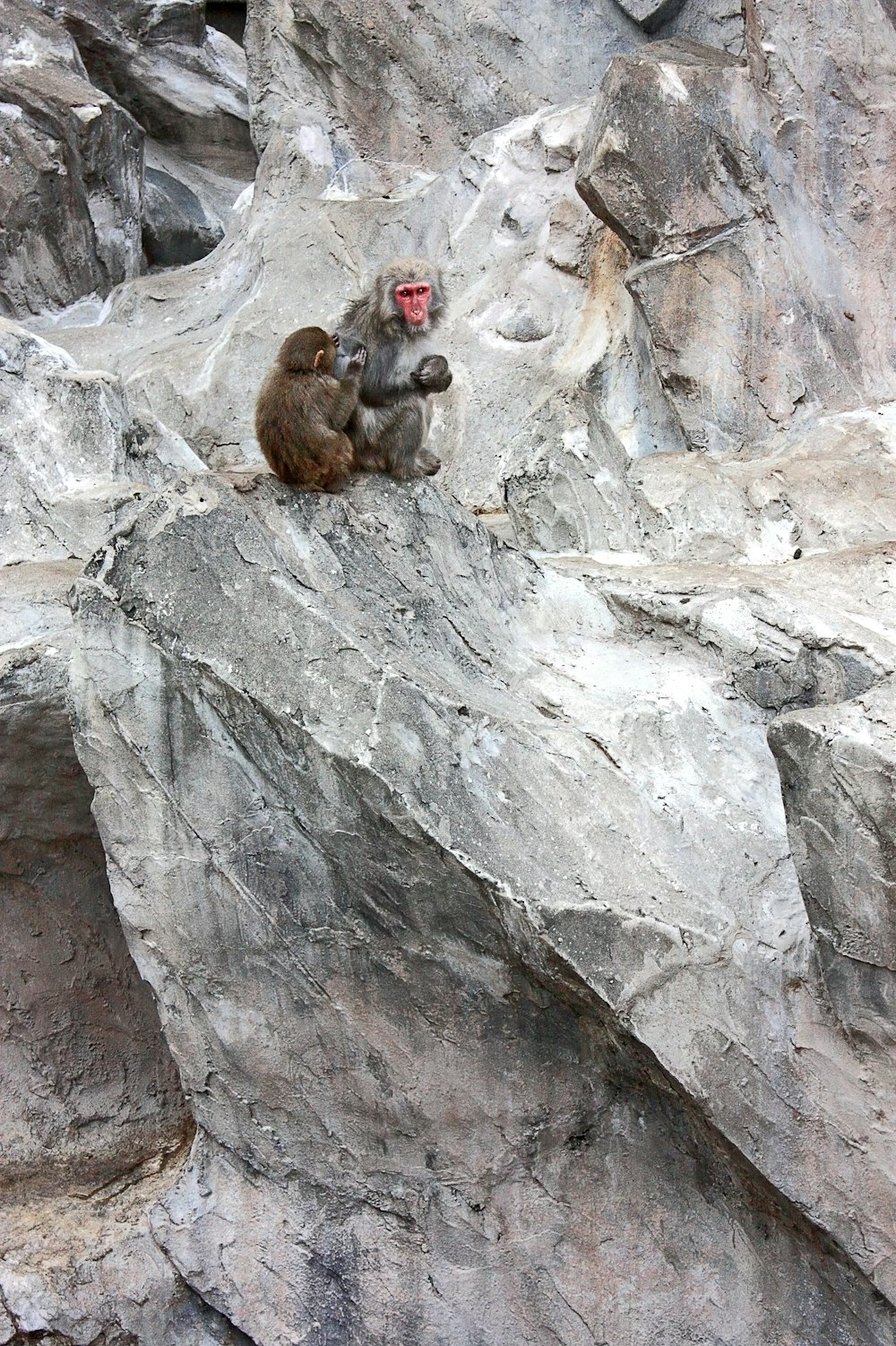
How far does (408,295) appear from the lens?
15.7ft

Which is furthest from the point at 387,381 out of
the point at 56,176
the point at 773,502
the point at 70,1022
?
the point at 56,176

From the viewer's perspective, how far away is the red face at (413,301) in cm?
477

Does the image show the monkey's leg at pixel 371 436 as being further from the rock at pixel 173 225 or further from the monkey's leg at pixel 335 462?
the rock at pixel 173 225

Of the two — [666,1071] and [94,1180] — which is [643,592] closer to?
[666,1071]

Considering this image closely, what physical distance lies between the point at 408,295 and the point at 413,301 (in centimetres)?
3

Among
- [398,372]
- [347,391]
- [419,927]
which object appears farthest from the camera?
[398,372]

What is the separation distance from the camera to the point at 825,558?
4.90 meters

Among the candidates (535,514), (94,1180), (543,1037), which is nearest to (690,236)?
(535,514)

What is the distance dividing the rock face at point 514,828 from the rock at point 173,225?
15.3 feet

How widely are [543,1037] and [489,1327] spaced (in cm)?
92

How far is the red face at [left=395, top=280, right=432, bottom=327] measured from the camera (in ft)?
15.6

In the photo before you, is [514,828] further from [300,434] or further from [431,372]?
[431,372]

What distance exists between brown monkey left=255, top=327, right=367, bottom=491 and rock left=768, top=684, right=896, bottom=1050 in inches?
64.6

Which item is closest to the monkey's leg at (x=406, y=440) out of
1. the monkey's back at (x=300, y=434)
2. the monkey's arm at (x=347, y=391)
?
the monkey's arm at (x=347, y=391)
